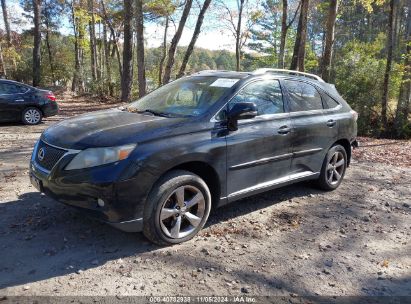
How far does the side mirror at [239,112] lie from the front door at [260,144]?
140 millimetres

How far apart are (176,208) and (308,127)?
2.38 m

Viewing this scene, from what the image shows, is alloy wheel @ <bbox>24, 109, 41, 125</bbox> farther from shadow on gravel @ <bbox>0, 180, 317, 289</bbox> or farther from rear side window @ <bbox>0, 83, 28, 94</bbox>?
shadow on gravel @ <bbox>0, 180, 317, 289</bbox>

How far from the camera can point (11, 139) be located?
945cm

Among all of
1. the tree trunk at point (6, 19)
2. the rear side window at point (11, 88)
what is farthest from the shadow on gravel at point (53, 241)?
the tree trunk at point (6, 19)

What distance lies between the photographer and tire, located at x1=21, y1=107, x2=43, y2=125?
38.2 ft

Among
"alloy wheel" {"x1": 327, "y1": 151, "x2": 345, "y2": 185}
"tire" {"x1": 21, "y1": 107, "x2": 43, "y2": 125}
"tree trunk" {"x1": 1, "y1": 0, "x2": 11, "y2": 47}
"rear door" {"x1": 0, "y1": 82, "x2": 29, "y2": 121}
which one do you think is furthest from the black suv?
"tree trunk" {"x1": 1, "y1": 0, "x2": 11, "y2": 47}

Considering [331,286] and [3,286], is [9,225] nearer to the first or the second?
[3,286]

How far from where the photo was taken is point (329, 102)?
5.93 m

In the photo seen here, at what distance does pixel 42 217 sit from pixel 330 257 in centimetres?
338

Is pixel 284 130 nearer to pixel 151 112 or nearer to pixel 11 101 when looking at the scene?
pixel 151 112

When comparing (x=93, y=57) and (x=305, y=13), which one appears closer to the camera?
(x=305, y=13)

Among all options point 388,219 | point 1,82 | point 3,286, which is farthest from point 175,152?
point 1,82

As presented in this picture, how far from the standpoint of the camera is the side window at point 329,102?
588 centimetres

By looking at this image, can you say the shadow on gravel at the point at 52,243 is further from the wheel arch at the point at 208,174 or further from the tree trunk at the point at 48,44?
the tree trunk at the point at 48,44
